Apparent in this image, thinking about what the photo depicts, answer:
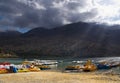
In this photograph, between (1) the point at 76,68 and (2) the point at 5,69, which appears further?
(1) the point at 76,68

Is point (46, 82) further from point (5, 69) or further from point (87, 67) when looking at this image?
point (87, 67)

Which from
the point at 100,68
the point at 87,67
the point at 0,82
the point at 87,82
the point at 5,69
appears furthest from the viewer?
the point at 100,68

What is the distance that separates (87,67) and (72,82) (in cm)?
4362

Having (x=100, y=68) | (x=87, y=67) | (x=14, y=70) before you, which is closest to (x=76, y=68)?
(x=87, y=67)

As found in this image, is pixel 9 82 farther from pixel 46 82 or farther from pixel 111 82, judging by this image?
pixel 111 82

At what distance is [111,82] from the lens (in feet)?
120

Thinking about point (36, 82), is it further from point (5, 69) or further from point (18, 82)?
point (5, 69)

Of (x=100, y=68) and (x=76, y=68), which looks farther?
(x=100, y=68)

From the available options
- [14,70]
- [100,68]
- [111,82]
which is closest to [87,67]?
[100,68]

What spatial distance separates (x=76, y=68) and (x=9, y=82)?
1869 inches

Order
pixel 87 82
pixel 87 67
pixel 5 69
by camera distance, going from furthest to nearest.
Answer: pixel 87 67, pixel 5 69, pixel 87 82

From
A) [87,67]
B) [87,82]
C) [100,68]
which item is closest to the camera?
[87,82]

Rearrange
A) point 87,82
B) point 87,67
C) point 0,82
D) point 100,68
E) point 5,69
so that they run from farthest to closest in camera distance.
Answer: point 100,68 → point 87,67 → point 5,69 → point 87,82 → point 0,82

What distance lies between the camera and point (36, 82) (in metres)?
33.3
